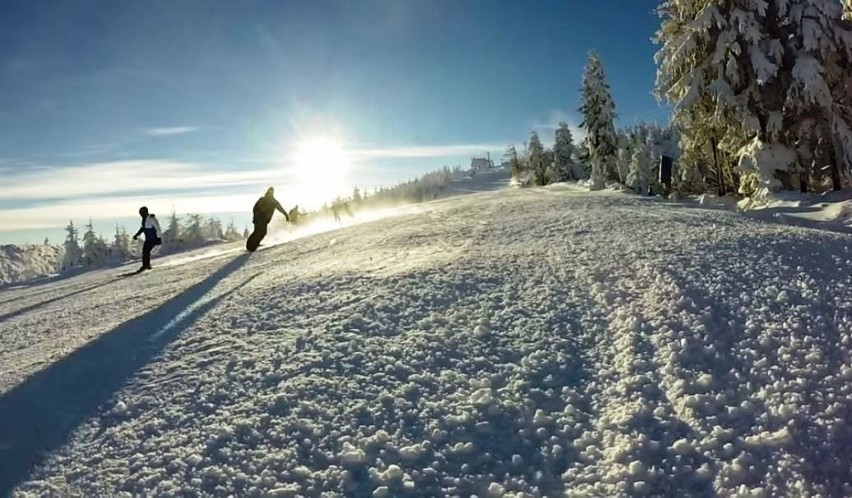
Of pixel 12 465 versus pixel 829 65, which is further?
pixel 829 65

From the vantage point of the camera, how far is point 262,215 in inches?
651

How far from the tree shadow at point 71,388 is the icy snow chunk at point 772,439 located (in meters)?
5.20

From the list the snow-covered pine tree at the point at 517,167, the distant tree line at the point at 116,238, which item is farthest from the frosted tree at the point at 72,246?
the snow-covered pine tree at the point at 517,167

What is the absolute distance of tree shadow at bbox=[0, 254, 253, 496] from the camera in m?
4.38

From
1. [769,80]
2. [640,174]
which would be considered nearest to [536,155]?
[640,174]

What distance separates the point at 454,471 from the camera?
3.79m

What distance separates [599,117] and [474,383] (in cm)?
4254

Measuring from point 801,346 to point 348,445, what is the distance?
13.1ft

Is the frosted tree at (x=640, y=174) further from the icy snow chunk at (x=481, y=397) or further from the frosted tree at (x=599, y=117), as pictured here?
the icy snow chunk at (x=481, y=397)

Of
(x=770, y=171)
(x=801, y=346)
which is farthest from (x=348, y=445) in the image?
(x=770, y=171)

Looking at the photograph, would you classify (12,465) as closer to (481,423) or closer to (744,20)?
(481,423)

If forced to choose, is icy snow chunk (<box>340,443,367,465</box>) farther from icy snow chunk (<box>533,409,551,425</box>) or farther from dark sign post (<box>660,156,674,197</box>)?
dark sign post (<box>660,156,674,197</box>)

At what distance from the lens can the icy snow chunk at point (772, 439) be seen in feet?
12.3

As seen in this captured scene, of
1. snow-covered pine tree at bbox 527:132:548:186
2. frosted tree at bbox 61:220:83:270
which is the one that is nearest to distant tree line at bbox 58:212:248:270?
frosted tree at bbox 61:220:83:270
